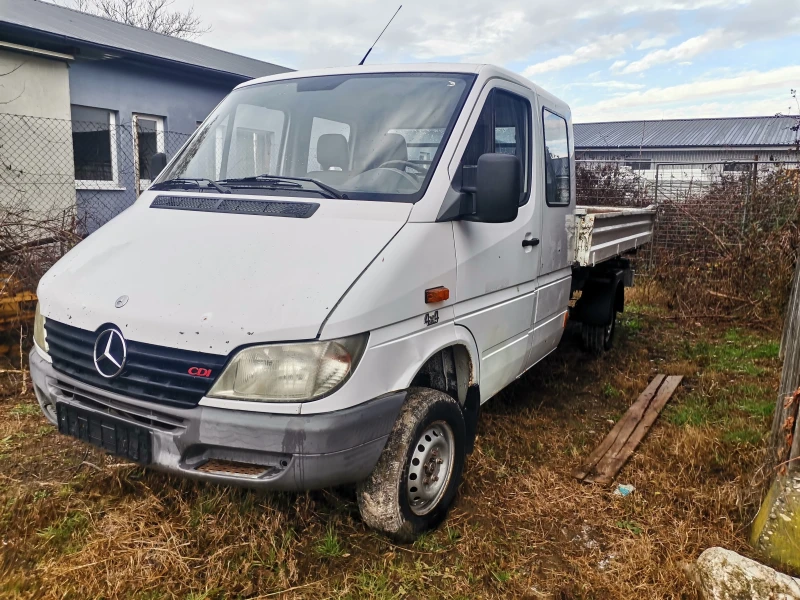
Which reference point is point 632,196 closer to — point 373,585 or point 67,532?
point 373,585

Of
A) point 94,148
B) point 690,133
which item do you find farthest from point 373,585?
point 690,133

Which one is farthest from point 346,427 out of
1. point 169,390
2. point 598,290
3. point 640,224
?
point 640,224

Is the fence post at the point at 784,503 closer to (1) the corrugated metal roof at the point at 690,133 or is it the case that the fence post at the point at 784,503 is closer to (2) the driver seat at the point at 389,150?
(2) the driver seat at the point at 389,150

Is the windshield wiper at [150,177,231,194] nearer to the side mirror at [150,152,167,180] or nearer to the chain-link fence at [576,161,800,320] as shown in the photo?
the side mirror at [150,152,167,180]

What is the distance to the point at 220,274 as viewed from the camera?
2.65 meters

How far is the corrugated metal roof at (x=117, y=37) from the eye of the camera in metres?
10.4

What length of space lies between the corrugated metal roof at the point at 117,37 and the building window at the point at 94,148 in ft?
4.29

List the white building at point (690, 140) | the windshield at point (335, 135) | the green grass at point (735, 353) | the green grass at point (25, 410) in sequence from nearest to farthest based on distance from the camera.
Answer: the windshield at point (335, 135), the green grass at point (25, 410), the green grass at point (735, 353), the white building at point (690, 140)

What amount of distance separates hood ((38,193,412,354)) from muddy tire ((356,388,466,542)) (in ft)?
2.49

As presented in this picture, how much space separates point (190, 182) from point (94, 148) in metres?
9.29

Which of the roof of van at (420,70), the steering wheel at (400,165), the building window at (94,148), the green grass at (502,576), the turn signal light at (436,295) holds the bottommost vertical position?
the green grass at (502,576)

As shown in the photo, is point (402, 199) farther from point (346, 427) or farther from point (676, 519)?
point (676, 519)

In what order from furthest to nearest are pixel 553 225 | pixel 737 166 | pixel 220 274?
pixel 737 166
pixel 553 225
pixel 220 274

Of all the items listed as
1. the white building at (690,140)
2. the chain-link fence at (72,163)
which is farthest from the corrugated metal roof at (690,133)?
the chain-link fence at (72,163)
